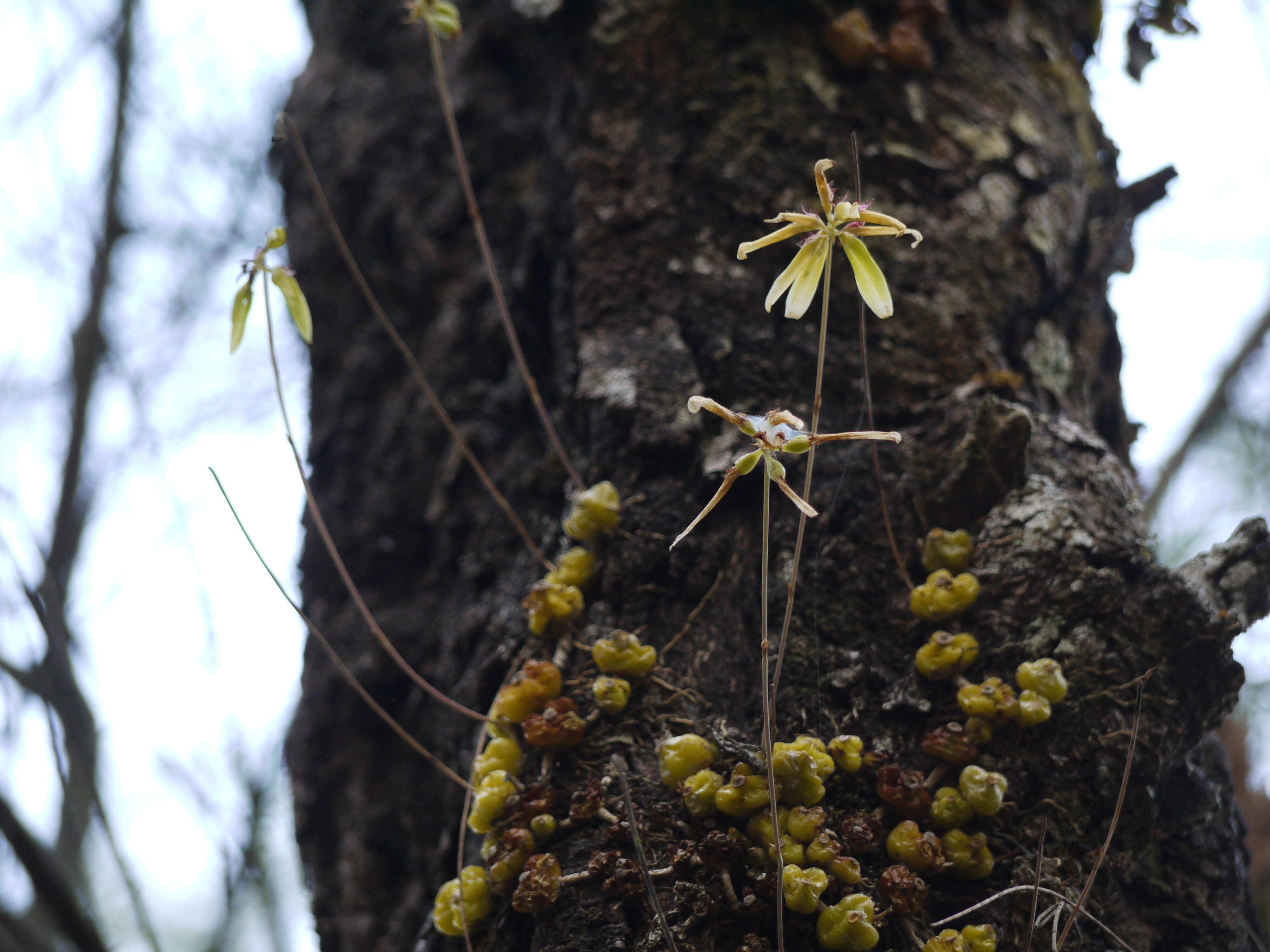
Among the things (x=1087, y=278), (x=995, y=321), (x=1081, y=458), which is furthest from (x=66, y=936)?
(x=1087, y=278)

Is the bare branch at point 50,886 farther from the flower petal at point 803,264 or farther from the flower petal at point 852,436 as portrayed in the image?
the flower petal at point 803,264

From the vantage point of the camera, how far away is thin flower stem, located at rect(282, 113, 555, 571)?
57.2 inches

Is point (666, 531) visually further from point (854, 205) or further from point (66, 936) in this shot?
point (66, 936)

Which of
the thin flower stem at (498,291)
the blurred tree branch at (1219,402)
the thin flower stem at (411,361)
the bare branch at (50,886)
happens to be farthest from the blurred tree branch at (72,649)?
the blurred tree branch at (1219,402)

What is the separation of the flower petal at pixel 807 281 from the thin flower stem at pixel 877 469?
0.63 feet

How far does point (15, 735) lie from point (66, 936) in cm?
138

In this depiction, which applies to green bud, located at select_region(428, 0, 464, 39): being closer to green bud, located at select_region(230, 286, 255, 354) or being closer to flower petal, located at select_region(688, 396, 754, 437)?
green bud, located at select_region(230, 286, 255, 354)

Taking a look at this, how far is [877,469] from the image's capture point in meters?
1.36

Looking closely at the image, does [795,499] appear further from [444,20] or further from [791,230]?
[444,20]

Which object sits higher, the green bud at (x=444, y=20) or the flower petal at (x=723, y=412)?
the green bud at (x=444, y=20)

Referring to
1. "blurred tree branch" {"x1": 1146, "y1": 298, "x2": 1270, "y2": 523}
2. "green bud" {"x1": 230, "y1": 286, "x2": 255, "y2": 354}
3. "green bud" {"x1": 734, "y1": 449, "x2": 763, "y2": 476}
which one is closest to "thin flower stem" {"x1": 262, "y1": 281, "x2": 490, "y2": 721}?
"green bud" {"x1": 230, "y1": 286, "x2": 255, "y2": 354}

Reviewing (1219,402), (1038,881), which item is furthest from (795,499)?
(1219,402)

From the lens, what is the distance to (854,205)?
108cm

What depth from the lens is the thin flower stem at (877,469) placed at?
4.36 ft
